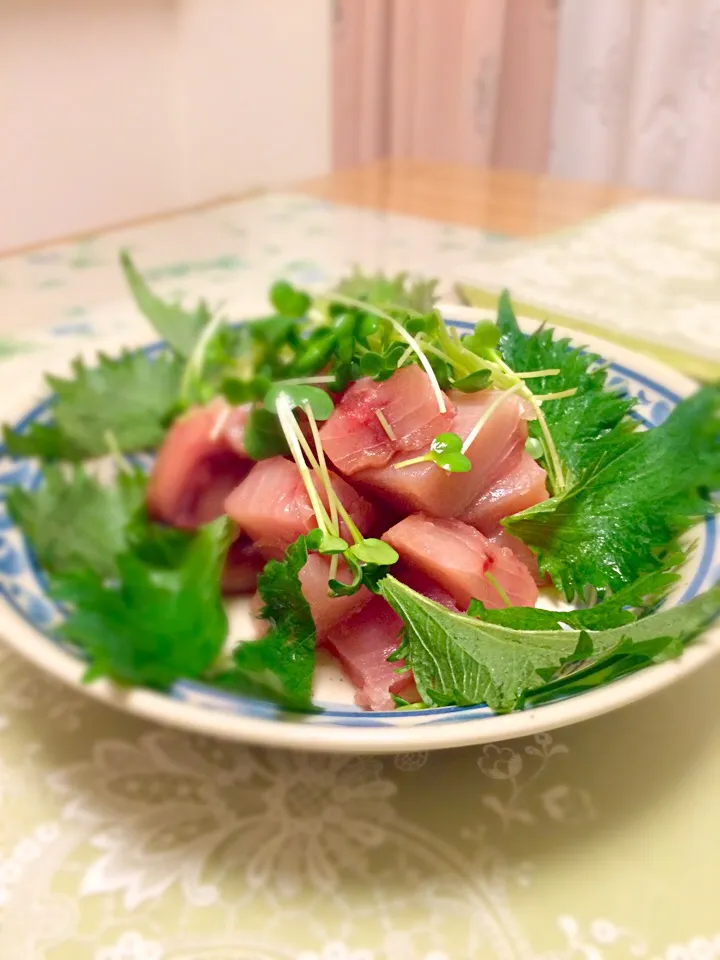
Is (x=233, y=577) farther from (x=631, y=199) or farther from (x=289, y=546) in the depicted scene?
(x=631, y=199)

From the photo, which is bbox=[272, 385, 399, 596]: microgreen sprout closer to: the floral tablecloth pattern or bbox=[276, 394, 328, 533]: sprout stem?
bbox=[276, 394, 328, 533]: sprout stem

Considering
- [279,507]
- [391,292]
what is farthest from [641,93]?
[279,507]

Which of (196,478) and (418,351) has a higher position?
(418,351)

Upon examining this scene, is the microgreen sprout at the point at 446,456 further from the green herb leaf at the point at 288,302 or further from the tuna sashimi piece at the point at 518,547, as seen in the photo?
the green herb leaf at the point at 288,302

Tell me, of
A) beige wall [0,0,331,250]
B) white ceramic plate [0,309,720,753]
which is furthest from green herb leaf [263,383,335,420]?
beige wall [0,0,331,250]

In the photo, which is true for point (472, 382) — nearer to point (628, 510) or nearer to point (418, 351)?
point (418, 351)

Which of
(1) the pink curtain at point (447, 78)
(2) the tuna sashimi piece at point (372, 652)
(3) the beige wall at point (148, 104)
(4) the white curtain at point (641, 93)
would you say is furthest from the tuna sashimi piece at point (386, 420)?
(1) the pink curtain at point (447, 78)

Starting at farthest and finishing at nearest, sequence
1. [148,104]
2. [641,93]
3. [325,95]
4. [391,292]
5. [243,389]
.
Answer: [325,95], [148,104], [641,93], [391,292], [243,389]
